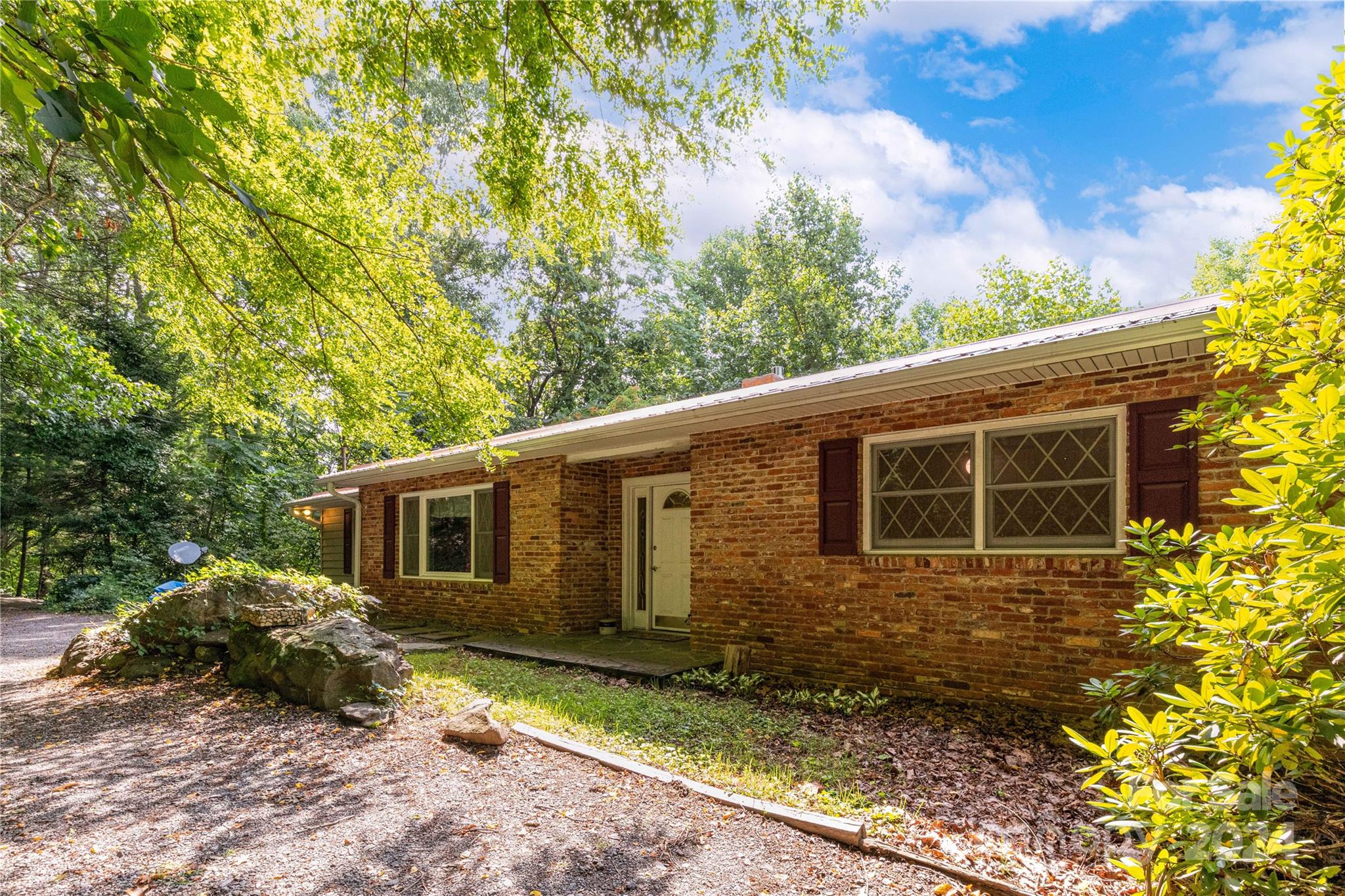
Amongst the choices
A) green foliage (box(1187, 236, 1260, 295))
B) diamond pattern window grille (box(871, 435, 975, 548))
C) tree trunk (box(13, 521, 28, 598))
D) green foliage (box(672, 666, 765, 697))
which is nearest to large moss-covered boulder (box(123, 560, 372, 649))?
green foliage (box(672, 666, 765, 697))

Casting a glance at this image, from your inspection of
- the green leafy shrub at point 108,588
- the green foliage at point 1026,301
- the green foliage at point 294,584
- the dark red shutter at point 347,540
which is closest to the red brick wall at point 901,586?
the green foliage at point 294,584

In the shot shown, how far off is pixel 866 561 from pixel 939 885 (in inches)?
134

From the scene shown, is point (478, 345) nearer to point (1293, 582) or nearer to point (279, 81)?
point (279, 81)

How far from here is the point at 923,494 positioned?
588cm

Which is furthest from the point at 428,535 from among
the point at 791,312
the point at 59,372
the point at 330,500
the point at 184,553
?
the point at 791,312

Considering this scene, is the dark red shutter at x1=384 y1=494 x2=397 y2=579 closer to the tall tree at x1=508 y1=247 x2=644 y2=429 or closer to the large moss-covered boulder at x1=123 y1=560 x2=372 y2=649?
the large moss-covered boulder at x1=123 y1=560 x2=372 y2=649

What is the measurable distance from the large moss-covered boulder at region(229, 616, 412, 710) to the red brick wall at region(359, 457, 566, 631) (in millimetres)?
3134

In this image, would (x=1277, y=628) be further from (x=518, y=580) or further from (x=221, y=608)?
(x=518, y=580)

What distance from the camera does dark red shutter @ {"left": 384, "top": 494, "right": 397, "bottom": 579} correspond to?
1155cm

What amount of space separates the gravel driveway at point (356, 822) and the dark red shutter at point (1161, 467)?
10.4 feet

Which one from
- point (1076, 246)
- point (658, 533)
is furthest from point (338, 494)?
point (1076, 246)

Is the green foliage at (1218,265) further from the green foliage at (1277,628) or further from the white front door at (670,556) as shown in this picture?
the green foliage at (1277,628)

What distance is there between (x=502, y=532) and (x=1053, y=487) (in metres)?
6.99

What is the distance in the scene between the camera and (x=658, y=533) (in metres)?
9.11
